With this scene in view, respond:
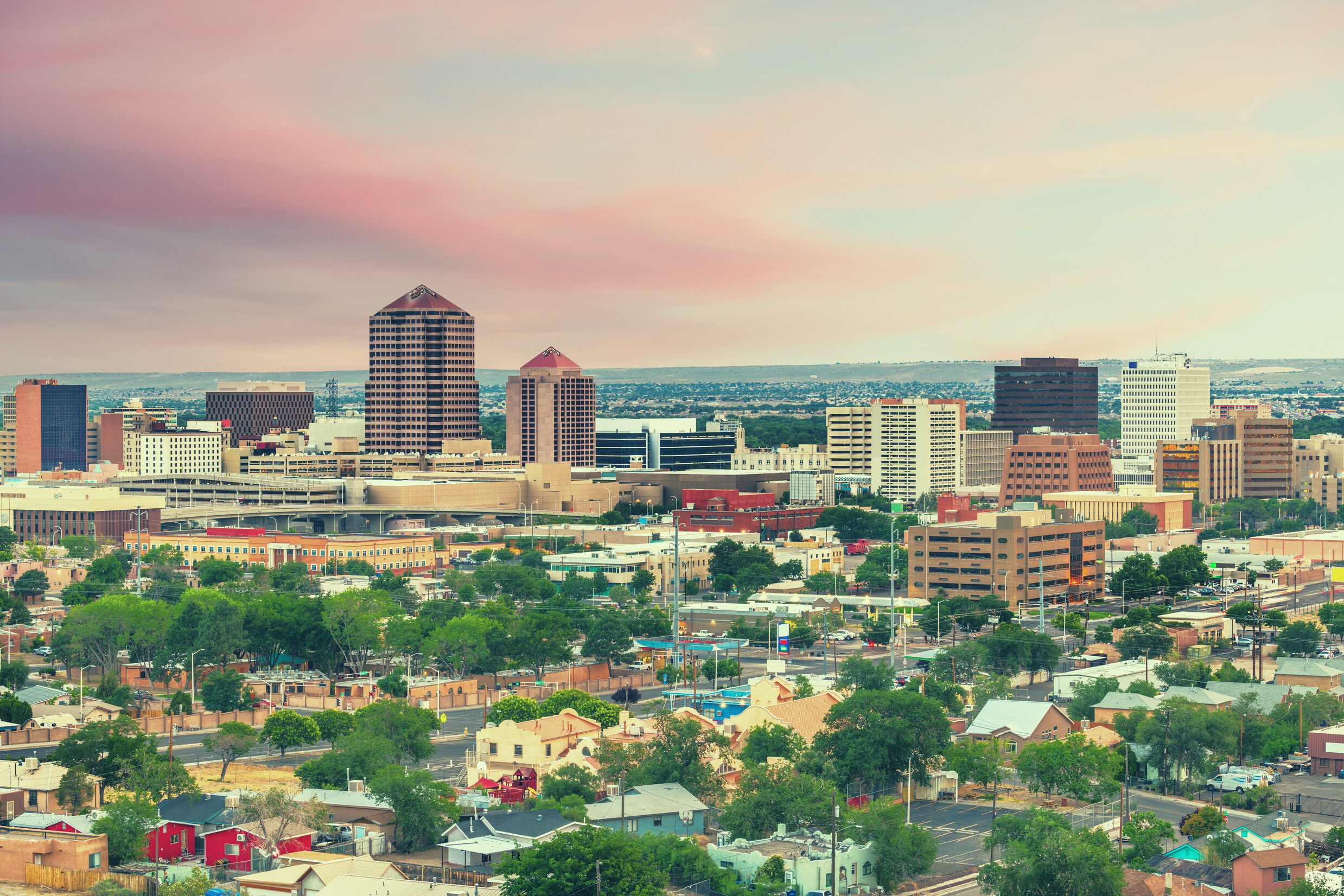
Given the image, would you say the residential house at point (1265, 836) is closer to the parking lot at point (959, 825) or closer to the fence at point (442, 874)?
the parking lot at point (959, 825)

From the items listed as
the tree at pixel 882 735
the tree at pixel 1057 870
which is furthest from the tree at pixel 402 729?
the tree at pixel 1057 870

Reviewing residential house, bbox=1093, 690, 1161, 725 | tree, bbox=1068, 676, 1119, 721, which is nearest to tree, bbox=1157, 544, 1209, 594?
tree, bbox=1068, 676, 1119, 721

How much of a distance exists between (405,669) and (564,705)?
20061mm

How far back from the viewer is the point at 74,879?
54812 mm

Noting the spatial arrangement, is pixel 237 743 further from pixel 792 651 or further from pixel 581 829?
pixel 792 651

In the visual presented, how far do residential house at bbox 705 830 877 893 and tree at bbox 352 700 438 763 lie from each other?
1526 cm

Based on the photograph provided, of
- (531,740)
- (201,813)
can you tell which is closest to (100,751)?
(201,813)

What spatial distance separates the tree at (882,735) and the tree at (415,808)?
14.6 metres

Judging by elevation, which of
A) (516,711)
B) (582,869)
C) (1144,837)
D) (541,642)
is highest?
(541,642)

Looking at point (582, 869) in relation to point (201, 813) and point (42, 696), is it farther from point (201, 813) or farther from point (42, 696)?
point (42, 696)

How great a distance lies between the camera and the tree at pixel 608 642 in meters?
96.6

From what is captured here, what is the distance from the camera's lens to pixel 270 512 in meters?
197

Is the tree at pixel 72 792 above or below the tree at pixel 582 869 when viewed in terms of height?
below

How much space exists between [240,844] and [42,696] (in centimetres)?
3110
